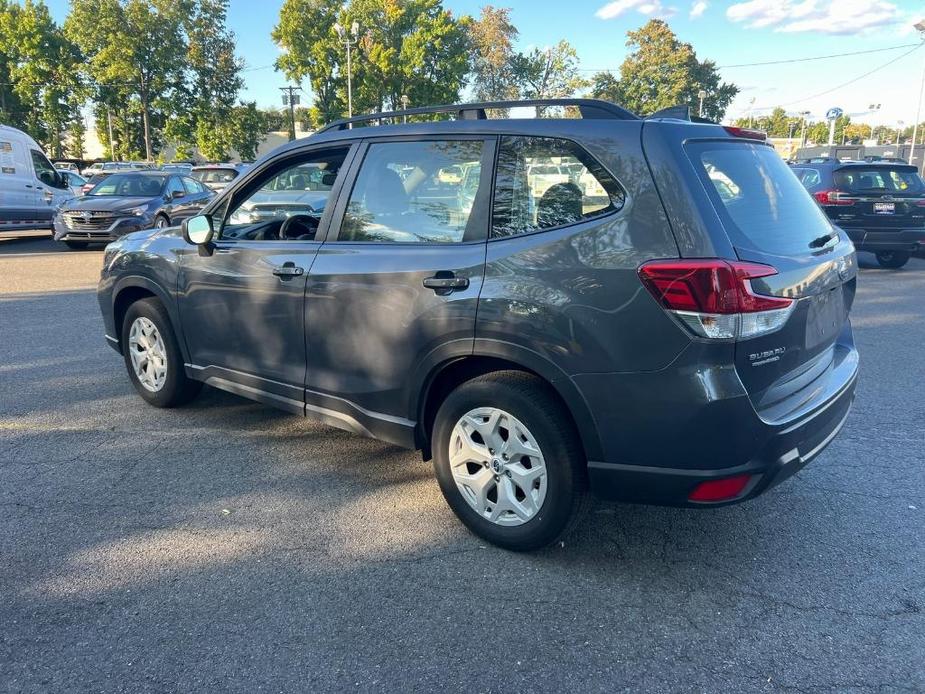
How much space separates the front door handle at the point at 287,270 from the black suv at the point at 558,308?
2 cm

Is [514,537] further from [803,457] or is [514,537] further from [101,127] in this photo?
[101,127]

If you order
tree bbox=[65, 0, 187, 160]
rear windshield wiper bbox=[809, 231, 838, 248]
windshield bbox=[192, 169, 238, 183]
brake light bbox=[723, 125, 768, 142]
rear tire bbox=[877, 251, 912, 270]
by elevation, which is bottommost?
rear tire bbox=[877, 251, 912, 270]

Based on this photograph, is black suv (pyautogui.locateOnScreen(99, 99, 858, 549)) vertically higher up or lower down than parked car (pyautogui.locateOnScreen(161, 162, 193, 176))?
lower down

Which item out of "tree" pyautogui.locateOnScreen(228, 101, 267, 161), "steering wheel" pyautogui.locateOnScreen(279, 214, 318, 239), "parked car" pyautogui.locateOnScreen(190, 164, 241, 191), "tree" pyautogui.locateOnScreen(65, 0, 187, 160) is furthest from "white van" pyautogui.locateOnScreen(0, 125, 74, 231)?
"tree" pyautogui.locateOnScreen(228, 101, 267, 161)

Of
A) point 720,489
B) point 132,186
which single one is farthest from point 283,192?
point 132,186

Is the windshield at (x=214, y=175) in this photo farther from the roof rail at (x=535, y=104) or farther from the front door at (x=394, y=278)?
the front door at (x=394, y=278)

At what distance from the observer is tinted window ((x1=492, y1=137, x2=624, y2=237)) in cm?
275

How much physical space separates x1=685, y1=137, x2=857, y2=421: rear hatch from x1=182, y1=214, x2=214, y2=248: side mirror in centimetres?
278

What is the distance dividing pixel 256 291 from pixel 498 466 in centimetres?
177

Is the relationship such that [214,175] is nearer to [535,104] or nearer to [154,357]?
[154,357]

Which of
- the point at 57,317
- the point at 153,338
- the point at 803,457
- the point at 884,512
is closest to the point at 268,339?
the point at 153,338

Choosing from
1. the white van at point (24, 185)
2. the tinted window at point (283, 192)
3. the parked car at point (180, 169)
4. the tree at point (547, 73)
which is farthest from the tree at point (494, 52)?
the tinted window at point (283, 192)

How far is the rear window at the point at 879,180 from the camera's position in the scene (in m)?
11.0

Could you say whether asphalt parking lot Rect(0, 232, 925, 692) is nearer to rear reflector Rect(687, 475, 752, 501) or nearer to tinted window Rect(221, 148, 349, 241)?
rear reflector Rect(687, 475, 752, 501)
